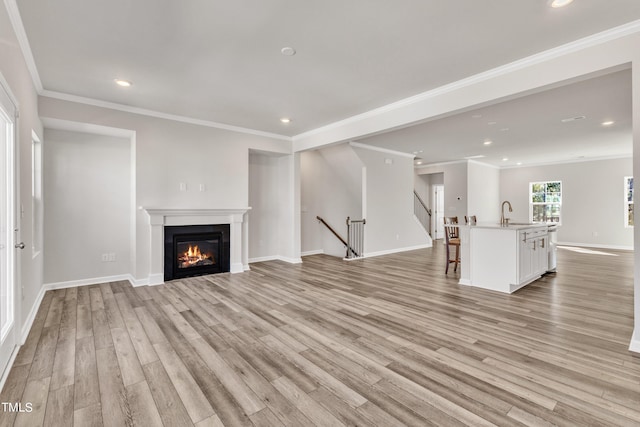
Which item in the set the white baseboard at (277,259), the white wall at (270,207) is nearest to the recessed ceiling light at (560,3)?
the white wall at (270,207)

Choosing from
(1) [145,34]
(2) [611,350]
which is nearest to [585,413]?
(2) [611,350]

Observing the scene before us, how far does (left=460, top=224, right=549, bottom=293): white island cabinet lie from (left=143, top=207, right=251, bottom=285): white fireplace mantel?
3.84m

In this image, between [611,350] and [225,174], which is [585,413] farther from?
[225,174]

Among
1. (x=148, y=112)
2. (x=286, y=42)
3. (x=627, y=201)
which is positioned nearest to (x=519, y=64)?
(x=286, y=42)

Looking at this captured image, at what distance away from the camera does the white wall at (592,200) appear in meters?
8.84

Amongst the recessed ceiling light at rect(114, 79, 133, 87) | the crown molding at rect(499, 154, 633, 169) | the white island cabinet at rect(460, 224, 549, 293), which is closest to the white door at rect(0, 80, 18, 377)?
the recessed ceiling light at rect(114, 79, 133, 87)

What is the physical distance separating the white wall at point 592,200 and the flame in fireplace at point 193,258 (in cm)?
1042

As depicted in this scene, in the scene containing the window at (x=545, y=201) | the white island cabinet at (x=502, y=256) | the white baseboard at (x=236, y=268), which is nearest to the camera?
the white island cabinet at (x=502, y=256)

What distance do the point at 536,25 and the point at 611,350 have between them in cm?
283

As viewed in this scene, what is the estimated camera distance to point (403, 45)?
2.95 meters

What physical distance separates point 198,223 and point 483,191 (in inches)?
Answer: 359

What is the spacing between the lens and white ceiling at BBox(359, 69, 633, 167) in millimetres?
4211

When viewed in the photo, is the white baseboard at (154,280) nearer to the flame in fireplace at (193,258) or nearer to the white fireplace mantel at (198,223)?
the white fireplace mantel at (198,223)

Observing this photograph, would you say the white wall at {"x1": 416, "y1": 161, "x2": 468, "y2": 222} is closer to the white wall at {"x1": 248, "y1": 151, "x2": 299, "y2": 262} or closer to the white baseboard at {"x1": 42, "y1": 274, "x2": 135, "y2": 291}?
the white wall at {"x1": 248, "y1": 151, "x2": 299, "y2": 262}
